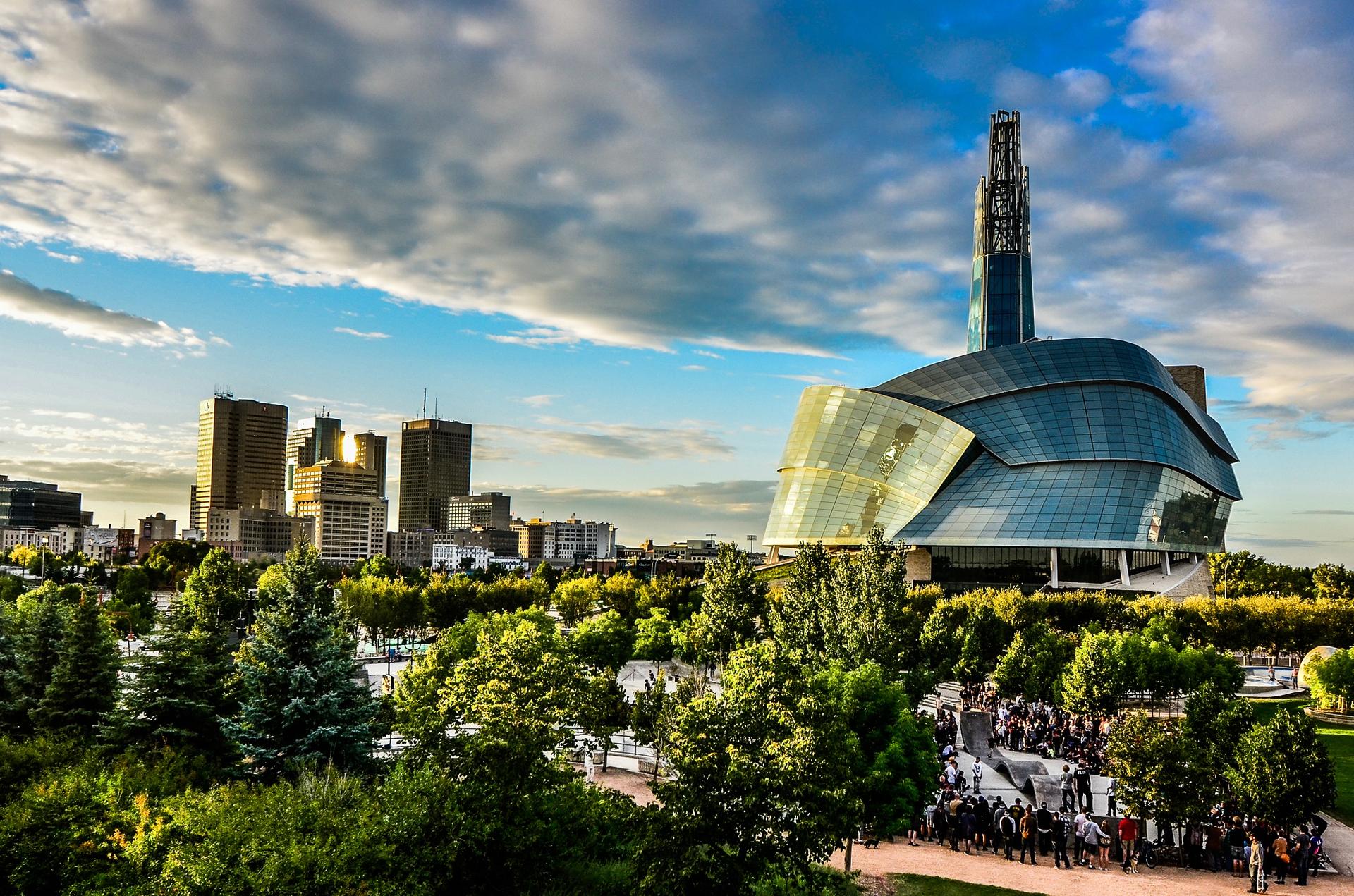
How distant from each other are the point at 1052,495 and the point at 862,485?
60.2ft

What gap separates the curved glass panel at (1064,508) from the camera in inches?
3374

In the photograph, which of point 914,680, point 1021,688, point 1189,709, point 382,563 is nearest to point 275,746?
point 914,680

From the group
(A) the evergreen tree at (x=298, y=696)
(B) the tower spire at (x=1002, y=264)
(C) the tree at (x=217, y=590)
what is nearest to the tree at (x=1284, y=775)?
(A) the evergreen tree at (x=298, y=696)

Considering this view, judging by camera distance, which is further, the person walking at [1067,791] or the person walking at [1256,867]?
the person walking at [1067,791]

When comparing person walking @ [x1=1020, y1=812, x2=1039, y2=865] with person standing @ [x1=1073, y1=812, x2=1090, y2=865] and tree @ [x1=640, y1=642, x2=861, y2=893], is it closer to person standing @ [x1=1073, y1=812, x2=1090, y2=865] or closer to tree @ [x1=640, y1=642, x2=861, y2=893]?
person standing @ [x1=1073, y1=812, x2=1090, y2=865]

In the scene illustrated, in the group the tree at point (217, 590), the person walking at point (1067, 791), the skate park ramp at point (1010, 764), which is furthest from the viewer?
the tree at point (217, 590)

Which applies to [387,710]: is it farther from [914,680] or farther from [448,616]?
[448,616]

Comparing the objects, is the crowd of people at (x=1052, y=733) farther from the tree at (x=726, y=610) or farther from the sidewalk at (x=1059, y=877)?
the tree at (x=726, y=610)

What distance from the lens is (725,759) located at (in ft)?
52.8

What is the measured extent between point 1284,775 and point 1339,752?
1892 centimetres

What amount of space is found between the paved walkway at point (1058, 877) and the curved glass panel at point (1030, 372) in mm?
76404

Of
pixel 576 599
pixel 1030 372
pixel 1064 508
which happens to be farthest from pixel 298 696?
pixel 1030 372

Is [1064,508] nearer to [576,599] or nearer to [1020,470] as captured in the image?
[1020,470]

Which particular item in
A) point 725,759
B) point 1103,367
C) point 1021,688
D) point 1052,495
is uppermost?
Result: point 1103,367
